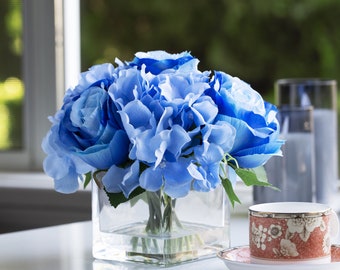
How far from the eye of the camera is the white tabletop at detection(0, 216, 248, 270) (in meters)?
1.50

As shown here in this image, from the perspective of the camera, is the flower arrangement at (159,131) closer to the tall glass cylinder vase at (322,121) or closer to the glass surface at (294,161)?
the glass surface at (294,161)

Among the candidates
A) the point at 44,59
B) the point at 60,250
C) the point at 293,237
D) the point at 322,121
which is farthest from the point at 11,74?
the point at 293,237

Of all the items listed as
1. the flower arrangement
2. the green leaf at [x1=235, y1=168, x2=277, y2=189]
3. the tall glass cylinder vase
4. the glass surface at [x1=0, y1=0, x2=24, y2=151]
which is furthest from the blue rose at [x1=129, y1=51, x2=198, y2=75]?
the glass surface at [x1=0, y1=0, x2=24, y2=151]

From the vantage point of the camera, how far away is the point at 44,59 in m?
2.51

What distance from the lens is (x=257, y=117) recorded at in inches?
57.9

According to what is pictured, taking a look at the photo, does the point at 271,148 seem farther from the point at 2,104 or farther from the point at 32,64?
the point at 2,104

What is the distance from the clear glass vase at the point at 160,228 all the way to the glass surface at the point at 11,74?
1.14 metres

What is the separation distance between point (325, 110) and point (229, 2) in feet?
11.7

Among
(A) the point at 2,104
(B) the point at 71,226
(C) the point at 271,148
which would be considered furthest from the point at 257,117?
(A) the point at 2,104

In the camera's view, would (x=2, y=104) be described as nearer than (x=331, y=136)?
No

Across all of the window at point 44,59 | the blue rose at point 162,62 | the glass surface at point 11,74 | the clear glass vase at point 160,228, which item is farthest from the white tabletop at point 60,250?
the glass surface at point 11,74

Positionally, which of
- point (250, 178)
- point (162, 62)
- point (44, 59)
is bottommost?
point (250, 178)

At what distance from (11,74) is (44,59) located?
179 millimetres

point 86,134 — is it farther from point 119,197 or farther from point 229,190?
point 229,190
